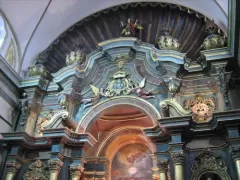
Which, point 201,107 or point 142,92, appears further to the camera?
point 142,92

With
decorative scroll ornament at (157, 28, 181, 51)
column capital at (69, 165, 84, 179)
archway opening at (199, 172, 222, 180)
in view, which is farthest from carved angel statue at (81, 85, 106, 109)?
archway opening at (199, 172, 222, 180)

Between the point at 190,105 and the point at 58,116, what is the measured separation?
340cm

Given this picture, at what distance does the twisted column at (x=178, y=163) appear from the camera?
23.0 ft

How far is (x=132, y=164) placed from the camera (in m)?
9.61

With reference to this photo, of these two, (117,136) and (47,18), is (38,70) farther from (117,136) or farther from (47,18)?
(117,136)

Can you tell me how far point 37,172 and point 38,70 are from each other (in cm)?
323

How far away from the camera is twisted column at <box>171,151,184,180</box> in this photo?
7.01 metres

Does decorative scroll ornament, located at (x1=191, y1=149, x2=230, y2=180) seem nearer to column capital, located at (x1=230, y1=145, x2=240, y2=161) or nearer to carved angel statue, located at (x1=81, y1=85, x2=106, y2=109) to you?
column capital, located at (x1=230, y1=145, x2=240, y2=161)

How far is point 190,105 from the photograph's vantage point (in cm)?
822

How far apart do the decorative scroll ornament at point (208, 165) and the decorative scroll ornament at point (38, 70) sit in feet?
17.7

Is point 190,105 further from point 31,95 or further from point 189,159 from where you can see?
point 31,95

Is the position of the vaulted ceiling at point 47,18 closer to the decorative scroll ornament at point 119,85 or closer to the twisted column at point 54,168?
the decorative scroll ornament at point 119,85

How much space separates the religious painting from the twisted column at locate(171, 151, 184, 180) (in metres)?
2.19

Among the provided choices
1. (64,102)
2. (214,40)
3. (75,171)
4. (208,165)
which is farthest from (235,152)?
(64,102)
